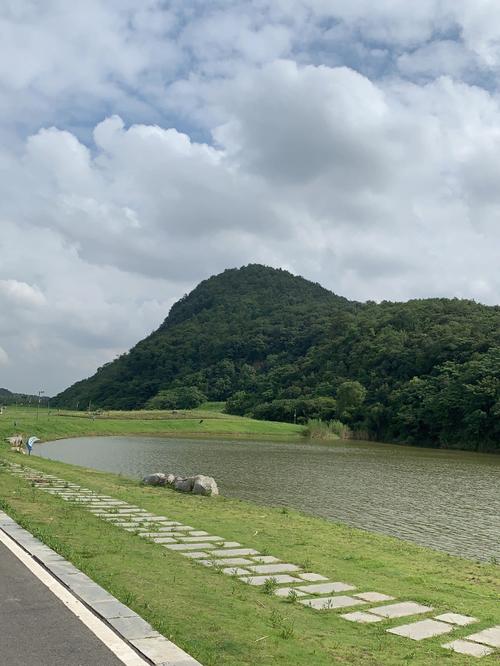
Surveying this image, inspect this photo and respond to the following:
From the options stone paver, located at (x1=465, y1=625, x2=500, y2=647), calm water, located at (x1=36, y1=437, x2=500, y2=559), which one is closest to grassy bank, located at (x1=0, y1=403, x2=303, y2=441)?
calm water, located at (x1=36, y1=437, x2=500, y2=559)

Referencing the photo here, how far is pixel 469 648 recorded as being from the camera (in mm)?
6012

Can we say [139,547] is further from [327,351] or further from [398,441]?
[327,351]

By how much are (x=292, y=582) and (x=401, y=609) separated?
5.32 ft

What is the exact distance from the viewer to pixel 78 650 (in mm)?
5207

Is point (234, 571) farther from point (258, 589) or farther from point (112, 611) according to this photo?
point (112, 611)

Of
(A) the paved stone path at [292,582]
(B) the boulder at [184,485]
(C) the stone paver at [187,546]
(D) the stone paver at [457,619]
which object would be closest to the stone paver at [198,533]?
(A) the paved stone path at [292,582]

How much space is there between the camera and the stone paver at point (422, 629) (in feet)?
20.7

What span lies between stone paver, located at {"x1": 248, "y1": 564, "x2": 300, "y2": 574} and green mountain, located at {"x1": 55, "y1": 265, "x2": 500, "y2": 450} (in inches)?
2623

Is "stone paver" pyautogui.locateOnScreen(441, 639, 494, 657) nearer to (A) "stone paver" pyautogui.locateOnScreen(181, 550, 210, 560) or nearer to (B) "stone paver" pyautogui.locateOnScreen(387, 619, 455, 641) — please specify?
(B) "stone paver" pyautogui.locateOnScreen(387, 619, 455, 641)

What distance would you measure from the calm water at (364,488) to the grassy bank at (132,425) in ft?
35.4

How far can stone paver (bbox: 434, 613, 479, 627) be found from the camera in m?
6.91

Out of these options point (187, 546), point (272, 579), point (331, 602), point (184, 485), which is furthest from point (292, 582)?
point (184, 485)

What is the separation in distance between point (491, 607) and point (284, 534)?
5.20 meters

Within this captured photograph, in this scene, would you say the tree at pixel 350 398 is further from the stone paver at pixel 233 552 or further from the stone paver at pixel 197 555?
the stone paver at pixel 197 555
